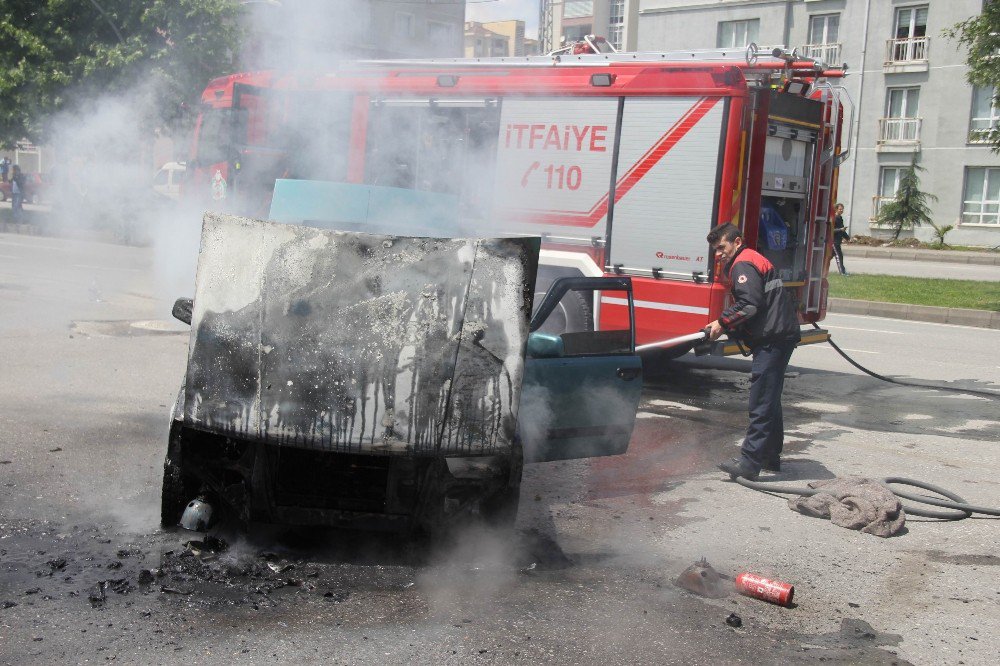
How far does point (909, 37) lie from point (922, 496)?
29.9 meters

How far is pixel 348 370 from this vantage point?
4074 mm

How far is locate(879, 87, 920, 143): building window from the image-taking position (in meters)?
32.2

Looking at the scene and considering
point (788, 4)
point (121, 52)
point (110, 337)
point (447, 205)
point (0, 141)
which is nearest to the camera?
point (447, 205)

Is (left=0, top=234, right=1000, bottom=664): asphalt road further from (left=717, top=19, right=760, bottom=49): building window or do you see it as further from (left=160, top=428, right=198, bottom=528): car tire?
(left=717, top=19, right=760, bottom=49): building window

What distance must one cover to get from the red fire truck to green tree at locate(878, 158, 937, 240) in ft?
77.3

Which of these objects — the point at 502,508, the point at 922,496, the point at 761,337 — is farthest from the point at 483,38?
the point at 502,508

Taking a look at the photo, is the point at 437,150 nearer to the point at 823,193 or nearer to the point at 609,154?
the point at 609,154

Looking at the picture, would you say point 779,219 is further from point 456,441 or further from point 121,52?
point 121,52

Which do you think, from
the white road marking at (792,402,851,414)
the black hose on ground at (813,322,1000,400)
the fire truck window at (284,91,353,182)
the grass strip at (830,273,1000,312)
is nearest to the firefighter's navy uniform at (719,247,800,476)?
the white road marking at (792,402,851,414)

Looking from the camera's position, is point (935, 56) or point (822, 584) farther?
point (935, 56)

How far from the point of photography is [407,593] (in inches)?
159

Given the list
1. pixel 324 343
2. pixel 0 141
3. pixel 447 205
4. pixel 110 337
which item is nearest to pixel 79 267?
pixel 110 337

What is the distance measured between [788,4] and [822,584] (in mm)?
32764

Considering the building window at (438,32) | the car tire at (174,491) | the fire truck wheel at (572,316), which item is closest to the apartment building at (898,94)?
the building window at (438,32)
